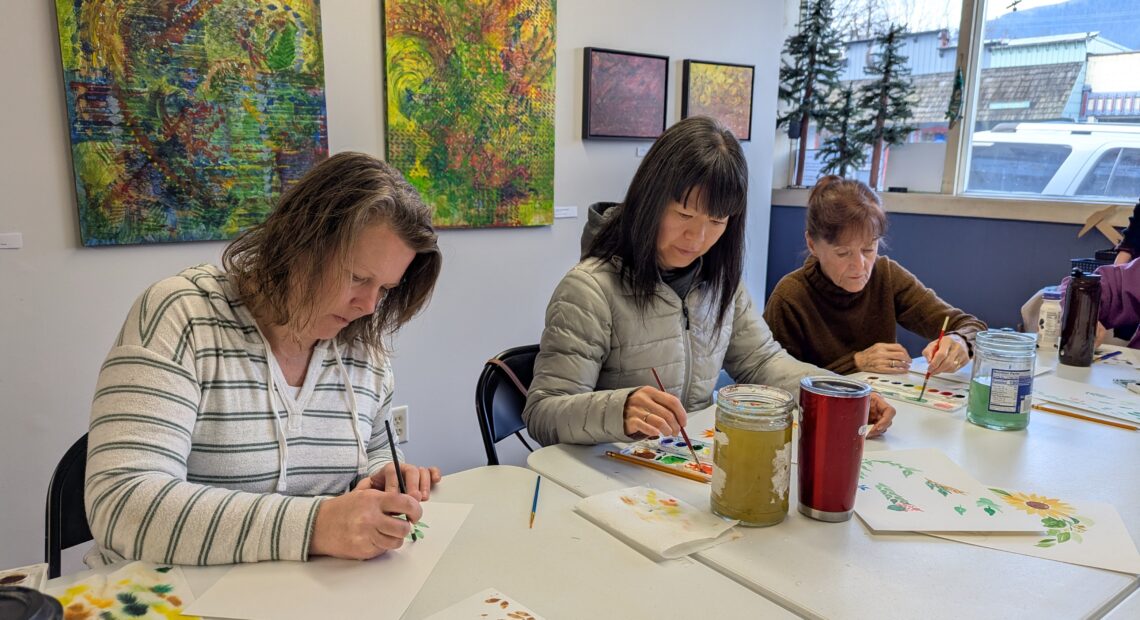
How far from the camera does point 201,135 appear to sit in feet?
6.97

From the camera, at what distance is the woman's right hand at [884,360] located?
1.82 meters

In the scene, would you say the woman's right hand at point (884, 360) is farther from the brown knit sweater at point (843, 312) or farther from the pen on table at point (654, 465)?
the pen on table at point (654, 465)

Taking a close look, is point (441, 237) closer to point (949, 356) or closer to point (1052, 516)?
point (949, 356)

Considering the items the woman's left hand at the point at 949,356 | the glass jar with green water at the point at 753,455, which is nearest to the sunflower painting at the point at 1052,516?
the glass jar with green water at the point at 753,455

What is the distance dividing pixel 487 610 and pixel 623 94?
266cm

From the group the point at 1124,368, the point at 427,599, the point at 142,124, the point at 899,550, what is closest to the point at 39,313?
the point at 142,124

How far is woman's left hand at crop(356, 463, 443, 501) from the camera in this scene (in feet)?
3.48

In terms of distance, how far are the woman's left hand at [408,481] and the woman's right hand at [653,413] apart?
1.02ft

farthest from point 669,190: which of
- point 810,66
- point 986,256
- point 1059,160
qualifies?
point 810,66

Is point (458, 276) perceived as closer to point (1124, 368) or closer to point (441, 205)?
point (441, 205)

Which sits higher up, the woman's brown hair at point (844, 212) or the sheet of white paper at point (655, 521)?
the woman's brown hair at point (844, 212)

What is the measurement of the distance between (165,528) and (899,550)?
0.87m

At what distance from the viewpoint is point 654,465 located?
1.20 metres

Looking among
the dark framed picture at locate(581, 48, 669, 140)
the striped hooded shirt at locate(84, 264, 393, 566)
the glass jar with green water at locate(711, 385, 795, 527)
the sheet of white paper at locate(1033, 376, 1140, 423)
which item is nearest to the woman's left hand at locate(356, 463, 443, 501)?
the striped hooded shirt at locate(84, 264, 393, 566)
